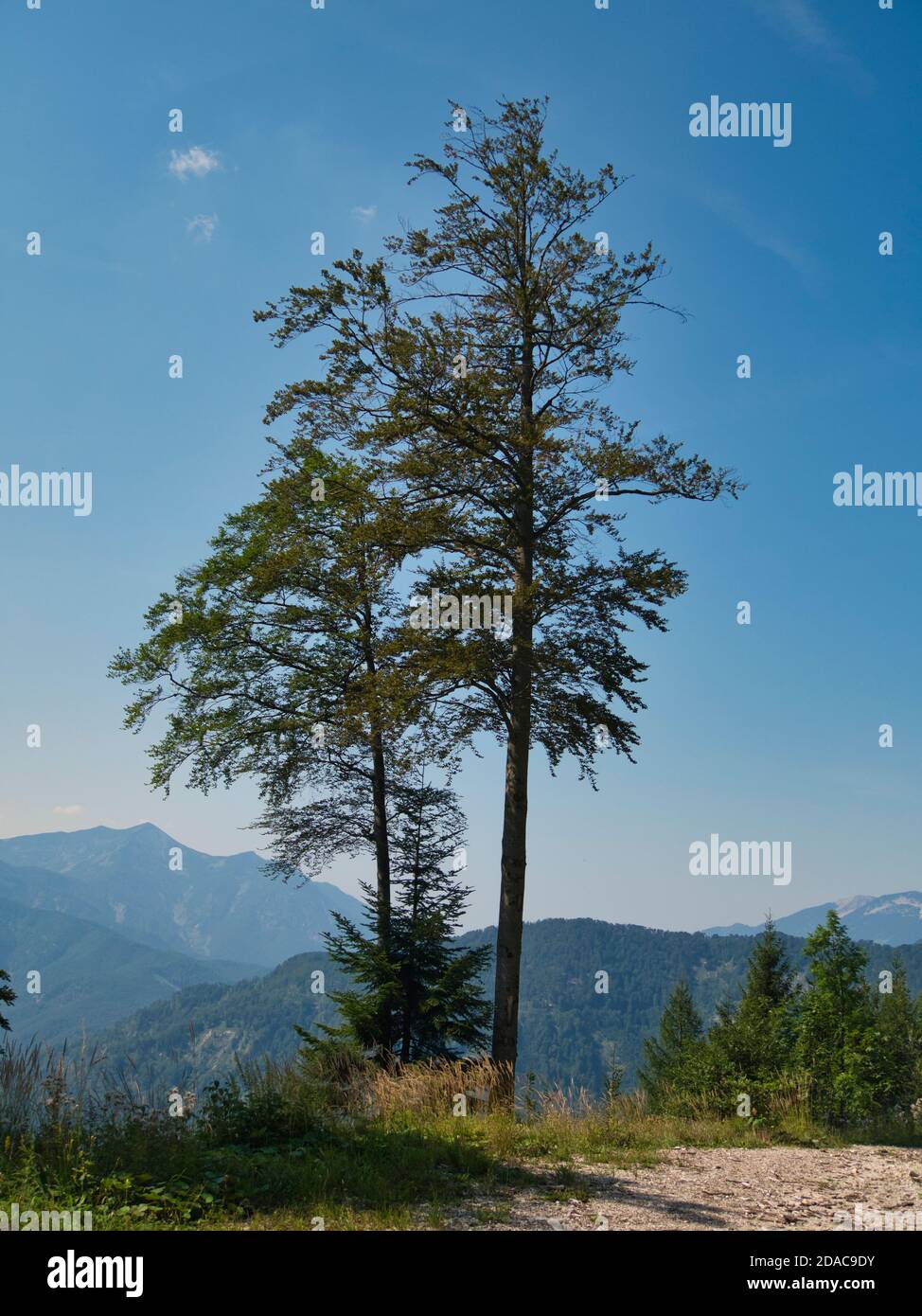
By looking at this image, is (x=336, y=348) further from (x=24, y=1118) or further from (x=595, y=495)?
(x=24, y=1118)

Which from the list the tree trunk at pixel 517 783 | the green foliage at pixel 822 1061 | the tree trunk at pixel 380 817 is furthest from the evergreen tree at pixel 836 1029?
the tree trunk at pixel 380 817

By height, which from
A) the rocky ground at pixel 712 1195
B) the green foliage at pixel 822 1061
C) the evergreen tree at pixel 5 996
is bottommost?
the green foliage at pixel 822 1061

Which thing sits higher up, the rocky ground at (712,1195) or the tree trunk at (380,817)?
the tree trunk at (380,817)

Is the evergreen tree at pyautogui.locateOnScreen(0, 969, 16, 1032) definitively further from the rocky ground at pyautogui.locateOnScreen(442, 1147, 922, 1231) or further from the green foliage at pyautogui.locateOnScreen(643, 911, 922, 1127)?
the green foliage at pyautogui.locateOnScreen(643, 911, 922, 1127)

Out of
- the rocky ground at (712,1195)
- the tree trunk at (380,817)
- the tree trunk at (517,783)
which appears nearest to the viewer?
the rocky ground at (712,1195)

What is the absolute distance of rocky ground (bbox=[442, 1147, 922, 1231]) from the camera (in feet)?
22.1

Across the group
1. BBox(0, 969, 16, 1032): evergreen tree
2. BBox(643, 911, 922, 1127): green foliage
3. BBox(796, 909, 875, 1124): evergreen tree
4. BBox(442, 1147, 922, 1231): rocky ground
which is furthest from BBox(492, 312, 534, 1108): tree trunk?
BBox(0, 969, 16, 1032): evergreen tree

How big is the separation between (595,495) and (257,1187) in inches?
450

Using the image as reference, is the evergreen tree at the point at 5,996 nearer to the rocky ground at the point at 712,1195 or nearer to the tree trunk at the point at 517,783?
the rocky ground at the point at 712,1195

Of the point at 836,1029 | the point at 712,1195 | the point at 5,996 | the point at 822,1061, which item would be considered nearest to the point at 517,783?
the point at 822,1061

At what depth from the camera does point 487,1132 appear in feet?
30.9

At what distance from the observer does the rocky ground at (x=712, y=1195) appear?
6.75m

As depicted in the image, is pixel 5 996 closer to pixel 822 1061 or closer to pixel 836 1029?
pixel 822 1061
